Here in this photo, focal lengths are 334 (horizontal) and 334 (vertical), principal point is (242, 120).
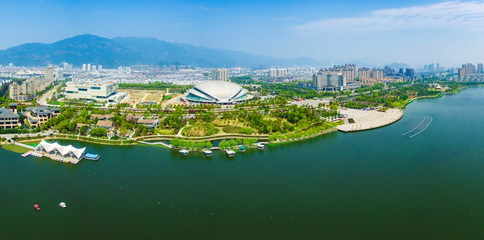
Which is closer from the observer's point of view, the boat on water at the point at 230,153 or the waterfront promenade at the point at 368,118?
the boat on water at the point at 230,153

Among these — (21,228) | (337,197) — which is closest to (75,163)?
(21,228)

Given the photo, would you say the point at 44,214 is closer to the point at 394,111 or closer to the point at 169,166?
the point at 169,166

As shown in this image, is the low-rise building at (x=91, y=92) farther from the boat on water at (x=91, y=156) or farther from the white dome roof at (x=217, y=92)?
the boat on water at (x=91, y=156)

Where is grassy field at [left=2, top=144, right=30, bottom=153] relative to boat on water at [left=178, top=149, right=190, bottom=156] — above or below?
above

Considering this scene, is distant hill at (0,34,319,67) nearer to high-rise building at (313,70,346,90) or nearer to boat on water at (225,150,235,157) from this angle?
high-rise building at (313,70,346,90)

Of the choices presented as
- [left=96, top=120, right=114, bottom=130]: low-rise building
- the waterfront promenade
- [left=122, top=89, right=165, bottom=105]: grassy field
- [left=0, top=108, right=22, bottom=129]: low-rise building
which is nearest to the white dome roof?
[left=122, top=89, right=165, bottom=105]: grassy field

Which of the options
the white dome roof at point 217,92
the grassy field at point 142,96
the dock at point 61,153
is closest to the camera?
the dock at point 61,153

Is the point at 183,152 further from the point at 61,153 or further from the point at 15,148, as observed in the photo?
the point at 15,148

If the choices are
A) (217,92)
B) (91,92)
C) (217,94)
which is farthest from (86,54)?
(217,94)

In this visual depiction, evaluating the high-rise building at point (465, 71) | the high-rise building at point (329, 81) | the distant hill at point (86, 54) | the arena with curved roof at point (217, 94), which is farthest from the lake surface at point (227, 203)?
the distant hill at point (86, 54)
